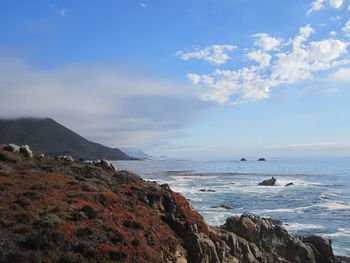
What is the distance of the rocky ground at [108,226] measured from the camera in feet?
49.8

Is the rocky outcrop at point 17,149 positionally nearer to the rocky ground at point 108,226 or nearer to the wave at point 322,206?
the rocky ground at point 108,226

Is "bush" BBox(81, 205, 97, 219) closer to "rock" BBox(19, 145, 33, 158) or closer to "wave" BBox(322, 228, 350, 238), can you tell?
"rock" BBox(19, 145, 33, 158)

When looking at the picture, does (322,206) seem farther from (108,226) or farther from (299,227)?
(108,226)

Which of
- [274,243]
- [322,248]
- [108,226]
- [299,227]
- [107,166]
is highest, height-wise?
[107,166]

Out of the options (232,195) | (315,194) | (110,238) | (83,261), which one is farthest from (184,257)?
(315,194)

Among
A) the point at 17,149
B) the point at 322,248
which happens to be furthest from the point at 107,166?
the point at 322,248

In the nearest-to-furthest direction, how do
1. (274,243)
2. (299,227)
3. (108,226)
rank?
(108,226), (274,243), (299,227)

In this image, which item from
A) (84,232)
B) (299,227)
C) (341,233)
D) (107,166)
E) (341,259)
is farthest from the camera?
(299,227)

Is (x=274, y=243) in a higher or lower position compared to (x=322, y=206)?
higher

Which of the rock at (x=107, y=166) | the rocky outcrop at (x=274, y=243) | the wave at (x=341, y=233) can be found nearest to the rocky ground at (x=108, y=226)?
the rocky outcrop at (x=274, y=243)

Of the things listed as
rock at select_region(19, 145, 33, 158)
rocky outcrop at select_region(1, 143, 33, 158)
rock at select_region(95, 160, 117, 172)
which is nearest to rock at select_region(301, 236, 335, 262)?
rock at select_region(95, 160, 117, 172)

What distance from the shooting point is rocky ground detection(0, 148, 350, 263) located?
15.2 metres

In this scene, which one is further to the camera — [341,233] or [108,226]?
[341,233]

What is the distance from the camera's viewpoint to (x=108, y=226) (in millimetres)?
18594
